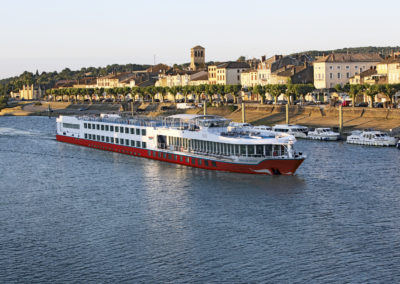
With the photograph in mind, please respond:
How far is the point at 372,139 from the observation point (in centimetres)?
7812

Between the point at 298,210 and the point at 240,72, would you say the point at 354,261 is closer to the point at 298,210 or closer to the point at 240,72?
the point at 298,210

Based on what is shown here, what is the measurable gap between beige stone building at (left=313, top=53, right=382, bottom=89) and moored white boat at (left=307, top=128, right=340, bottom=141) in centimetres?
4692

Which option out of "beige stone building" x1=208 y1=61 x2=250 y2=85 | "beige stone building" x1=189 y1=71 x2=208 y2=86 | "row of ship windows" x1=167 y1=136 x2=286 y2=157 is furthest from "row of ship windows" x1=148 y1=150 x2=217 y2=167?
"beige stone building" x1=189 y1=71 x2=208 y2=86

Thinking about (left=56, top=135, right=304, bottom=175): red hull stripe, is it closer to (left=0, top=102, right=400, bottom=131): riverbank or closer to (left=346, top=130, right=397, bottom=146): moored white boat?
(left=346, top=130, right=397, bottom=146): moored white boat

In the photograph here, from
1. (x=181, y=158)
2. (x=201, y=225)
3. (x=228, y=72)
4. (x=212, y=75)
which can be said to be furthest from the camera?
(x=212, y=75)

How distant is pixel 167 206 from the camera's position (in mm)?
48062

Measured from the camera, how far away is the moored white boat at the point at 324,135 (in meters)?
85.9

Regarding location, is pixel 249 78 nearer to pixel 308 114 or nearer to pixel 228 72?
pixel 228 72

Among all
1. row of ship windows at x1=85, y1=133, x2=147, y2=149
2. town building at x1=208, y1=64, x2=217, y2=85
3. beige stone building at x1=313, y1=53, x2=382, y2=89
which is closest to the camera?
row of ship windows at x1=85, y1=133, x2=147, y2=149

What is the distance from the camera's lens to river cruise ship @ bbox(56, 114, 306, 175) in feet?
192

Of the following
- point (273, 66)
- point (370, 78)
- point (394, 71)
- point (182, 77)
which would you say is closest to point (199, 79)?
point (182, 77)

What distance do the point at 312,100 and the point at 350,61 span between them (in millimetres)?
12525

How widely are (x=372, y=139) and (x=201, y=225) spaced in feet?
136

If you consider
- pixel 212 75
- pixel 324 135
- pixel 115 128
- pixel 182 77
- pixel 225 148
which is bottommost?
pixel 324 135
